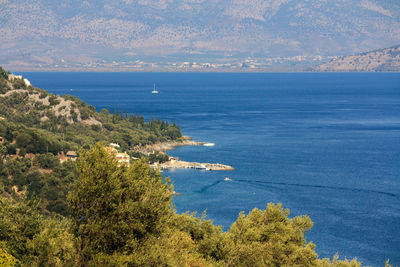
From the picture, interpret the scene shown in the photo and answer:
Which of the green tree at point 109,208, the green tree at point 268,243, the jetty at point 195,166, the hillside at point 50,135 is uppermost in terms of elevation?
the green tree at point 109,208

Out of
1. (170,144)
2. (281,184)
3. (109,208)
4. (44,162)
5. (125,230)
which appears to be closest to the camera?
(125,230)

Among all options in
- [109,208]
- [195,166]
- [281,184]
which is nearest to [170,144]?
[195,166]

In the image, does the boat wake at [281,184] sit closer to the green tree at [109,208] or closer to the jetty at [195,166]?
the jetty at [195,166]

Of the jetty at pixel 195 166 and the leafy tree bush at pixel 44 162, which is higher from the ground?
the leafy tree bush at pixel 44 162

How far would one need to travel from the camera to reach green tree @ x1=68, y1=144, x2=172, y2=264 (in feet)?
60.2

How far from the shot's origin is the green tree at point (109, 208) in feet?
60.2

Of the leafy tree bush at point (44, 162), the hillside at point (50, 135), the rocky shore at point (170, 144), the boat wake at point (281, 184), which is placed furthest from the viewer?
the rocky shore at point (170, 144)

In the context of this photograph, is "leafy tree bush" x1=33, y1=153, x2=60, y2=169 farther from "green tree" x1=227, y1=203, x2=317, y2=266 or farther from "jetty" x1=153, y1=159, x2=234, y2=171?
"green tree" x1=227, y1=203, x2=317, y2=266

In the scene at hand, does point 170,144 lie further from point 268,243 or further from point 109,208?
point 109,208

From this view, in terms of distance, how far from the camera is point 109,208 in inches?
733

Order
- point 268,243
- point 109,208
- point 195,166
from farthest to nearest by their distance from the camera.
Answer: point 195,166
point 268,243
point 109,208

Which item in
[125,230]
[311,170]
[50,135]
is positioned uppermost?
[125,230]

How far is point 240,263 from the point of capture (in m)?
26.3

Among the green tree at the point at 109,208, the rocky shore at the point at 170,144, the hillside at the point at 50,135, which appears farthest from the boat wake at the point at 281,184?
the green tree at the point at 109,208
